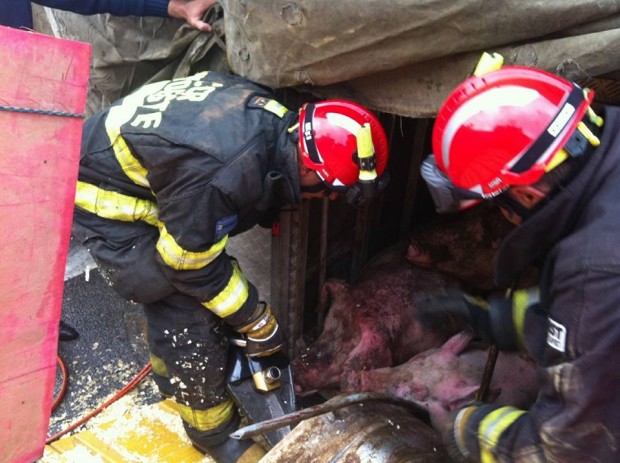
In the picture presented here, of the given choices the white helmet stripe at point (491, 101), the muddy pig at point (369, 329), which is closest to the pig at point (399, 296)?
the muddy pig at point (369, 329)

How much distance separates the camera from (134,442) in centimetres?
317

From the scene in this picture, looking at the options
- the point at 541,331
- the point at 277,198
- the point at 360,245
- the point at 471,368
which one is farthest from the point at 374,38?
the point at 360,245

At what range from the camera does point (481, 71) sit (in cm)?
177

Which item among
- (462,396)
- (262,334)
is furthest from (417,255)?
(262,334)

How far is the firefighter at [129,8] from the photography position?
3.12m

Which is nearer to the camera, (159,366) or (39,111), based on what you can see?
(39,111)

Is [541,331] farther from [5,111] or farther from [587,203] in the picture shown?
[5,111]

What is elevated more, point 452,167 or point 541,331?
point 452,167

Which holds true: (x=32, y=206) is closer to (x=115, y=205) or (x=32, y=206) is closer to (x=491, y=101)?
(x=115, y=205)

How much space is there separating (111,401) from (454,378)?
2.25 meters

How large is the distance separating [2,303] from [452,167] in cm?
153

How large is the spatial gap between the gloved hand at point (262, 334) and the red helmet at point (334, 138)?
0.87 m

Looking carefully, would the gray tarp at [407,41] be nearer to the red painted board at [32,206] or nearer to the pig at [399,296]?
the red painted board at [32,206]

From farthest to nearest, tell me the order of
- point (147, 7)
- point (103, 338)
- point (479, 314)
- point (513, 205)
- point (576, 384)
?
point (103, 338) < point (147, 7) < point (479, 314) < point (513, 205) < point (576, 384)
